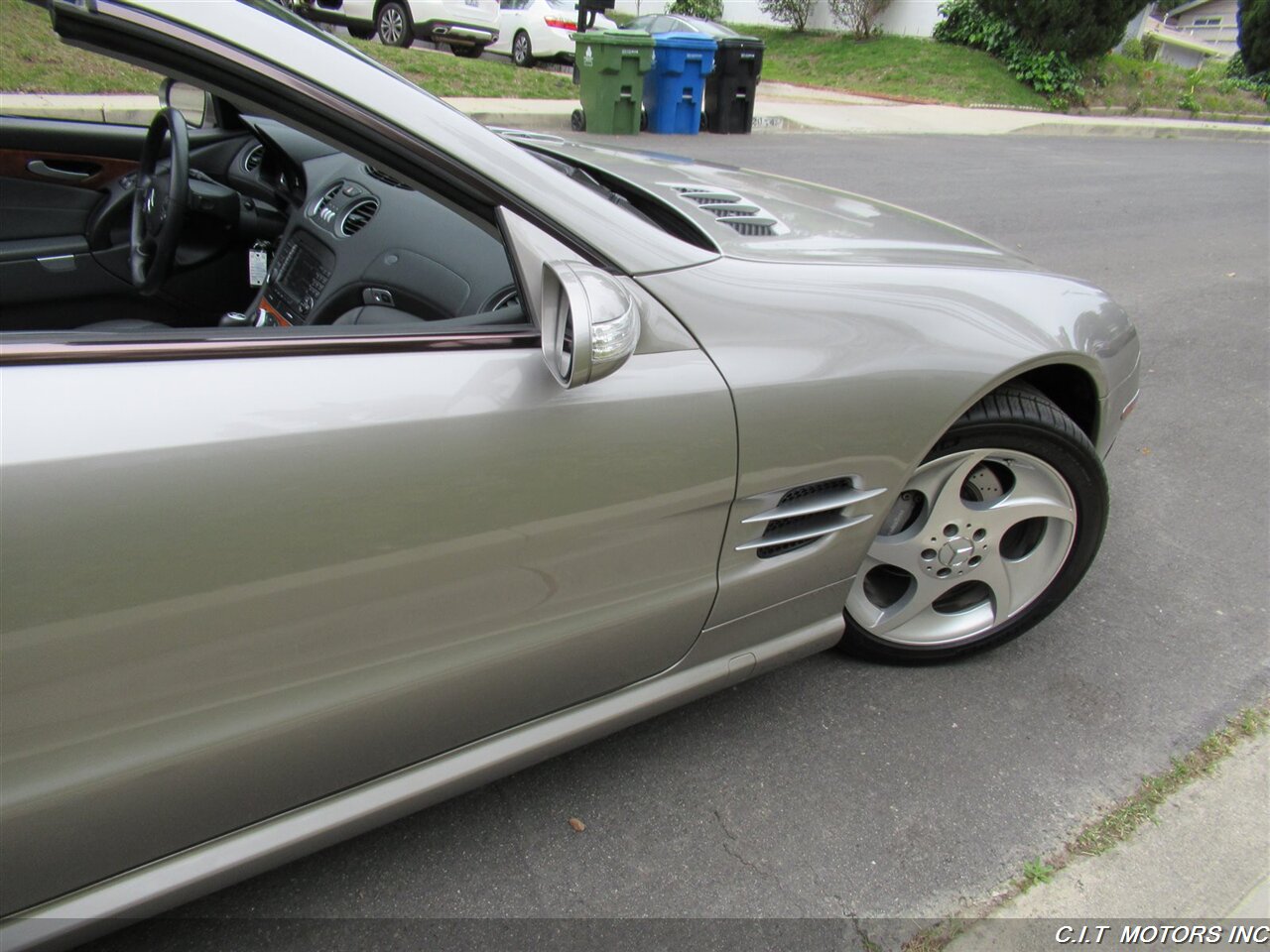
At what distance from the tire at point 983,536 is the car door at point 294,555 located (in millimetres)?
750

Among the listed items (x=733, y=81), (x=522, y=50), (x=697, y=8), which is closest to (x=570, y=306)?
(x=733, y=81)

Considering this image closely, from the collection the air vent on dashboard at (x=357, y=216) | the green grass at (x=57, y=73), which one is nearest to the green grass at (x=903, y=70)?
the green grass at (x=57, y=73)

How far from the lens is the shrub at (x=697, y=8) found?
74.0ft

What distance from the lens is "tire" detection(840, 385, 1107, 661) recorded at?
2242 mm

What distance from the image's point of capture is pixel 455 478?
1470 mm

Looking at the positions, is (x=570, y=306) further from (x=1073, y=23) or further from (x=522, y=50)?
(x=1073, y=23)

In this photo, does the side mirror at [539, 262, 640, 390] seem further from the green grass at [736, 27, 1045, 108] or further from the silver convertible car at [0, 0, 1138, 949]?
the green grass at [736, 27, 1045, 108]

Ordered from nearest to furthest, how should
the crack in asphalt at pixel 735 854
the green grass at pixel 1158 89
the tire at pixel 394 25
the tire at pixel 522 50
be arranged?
the crack in asphalt at pixel 735 854 < the tire at pixel 394 25 < the tire at pixel 522 50 < the green grass at pixel 1158 89

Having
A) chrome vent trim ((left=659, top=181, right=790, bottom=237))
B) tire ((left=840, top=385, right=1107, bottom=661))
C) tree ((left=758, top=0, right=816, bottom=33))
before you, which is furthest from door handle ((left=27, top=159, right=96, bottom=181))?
tree ((left=758, top=0, right=816, bottom=33))

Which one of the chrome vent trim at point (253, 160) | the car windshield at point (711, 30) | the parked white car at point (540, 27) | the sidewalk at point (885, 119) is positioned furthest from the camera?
the parked white car at point (540, 27)

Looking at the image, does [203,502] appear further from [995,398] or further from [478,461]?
[995,398]

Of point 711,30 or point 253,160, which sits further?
point 711,30

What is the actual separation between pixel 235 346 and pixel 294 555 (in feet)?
1.05

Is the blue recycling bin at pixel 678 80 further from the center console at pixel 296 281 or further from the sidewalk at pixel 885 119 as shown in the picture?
the center console at pixel 296 281
